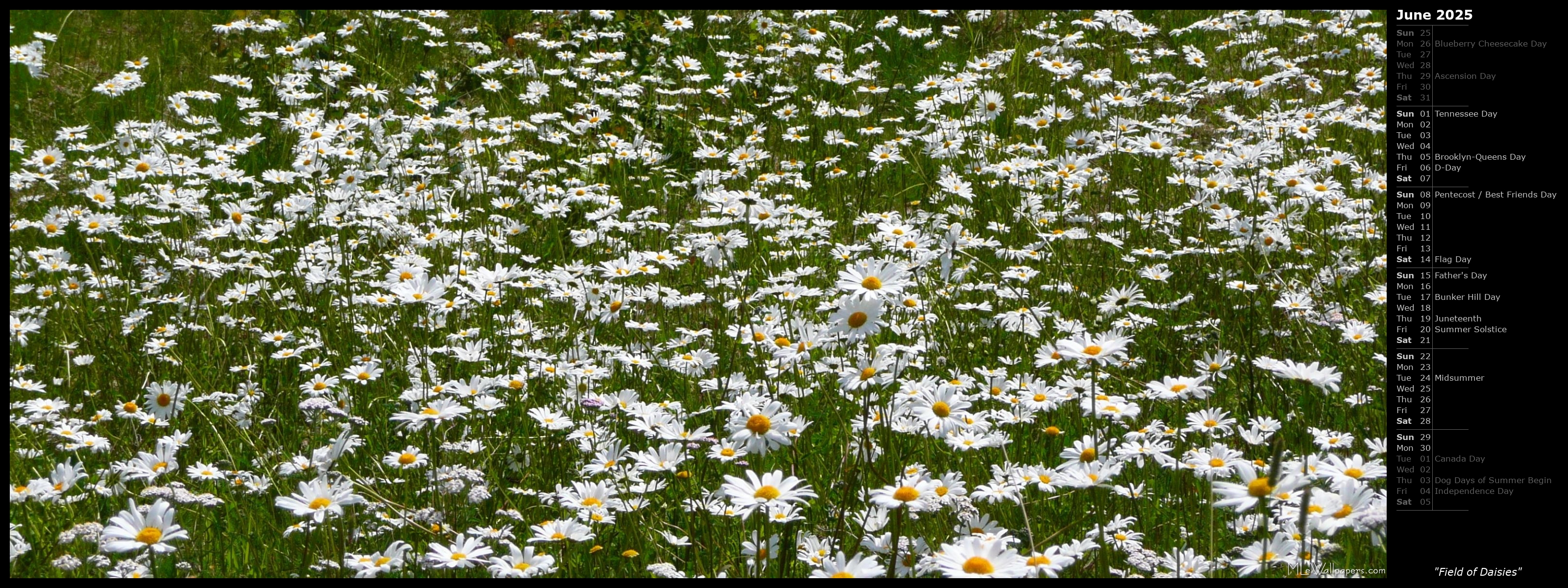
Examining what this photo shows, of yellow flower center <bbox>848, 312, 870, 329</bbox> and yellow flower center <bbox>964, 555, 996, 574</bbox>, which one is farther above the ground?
yellow flower center <bbox>848, 312, 870, 329</bbox>

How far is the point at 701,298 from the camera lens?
390 cm

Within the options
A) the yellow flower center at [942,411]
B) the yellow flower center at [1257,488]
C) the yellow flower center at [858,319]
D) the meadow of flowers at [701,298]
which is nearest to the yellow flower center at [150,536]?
the meadow of flowers at [701,298]

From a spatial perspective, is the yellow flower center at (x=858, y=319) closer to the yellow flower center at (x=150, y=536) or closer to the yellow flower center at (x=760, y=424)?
the yellow flower center at (x=760, y=424)

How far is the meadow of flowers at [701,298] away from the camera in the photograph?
7.64 feet

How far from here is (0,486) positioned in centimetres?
238

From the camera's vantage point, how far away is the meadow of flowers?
2.33m

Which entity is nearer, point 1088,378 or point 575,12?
point 1088,378

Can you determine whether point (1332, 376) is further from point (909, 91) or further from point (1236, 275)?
point (909, 91)

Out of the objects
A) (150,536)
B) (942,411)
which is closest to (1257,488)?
(942,411)

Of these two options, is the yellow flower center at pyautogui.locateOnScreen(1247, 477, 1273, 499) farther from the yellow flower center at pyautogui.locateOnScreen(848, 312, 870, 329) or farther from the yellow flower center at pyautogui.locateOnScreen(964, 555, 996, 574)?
the yellow flower center at pyautogui.locateOnScreen(848, 312, 870, 329)

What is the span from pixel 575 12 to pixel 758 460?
529 centimetres

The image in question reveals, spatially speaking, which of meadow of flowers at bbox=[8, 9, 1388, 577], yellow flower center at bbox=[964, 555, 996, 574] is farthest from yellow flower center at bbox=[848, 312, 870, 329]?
yellow flower center at bbox=[964, 555, 996, 574]

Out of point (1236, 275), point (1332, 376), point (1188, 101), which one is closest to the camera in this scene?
point (1332, 376)

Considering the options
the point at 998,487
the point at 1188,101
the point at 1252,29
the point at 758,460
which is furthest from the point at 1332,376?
the point at 1252,29
